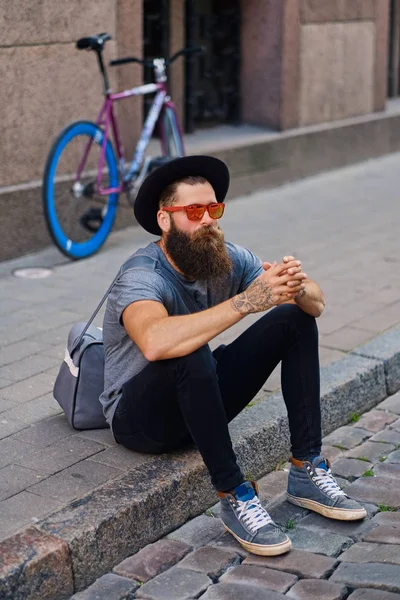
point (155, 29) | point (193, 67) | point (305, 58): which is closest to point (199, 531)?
point (155, 29)

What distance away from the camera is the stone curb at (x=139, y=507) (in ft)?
10.4

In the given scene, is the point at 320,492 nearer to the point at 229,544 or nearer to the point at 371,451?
the point at 229,544

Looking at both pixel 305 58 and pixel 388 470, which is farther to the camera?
pixel 305 58

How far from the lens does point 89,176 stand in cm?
717

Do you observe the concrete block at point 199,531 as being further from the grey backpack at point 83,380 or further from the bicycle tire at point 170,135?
the bicycle tire at point 170,135

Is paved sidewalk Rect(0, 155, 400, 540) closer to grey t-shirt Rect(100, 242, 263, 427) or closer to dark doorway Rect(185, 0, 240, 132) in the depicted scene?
grey t-shirt Rect(100, 242, 263, 427)

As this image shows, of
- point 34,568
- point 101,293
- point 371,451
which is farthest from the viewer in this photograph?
point 101,293

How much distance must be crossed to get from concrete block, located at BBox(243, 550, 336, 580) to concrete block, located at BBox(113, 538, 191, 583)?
0.23 m

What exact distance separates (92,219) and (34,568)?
162 inches

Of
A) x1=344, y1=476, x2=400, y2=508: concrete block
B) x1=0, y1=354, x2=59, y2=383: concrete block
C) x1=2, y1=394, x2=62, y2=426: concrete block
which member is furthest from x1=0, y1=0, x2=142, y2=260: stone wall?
x1=344, y1=476, x2=400, y2=508: concrete block

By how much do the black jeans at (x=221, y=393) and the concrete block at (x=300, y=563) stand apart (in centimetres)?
26

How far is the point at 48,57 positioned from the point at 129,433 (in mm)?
3867

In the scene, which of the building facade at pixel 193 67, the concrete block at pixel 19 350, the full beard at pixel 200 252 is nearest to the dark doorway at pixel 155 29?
the building facade at pixel 193 67

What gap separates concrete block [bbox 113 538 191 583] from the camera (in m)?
3.41
